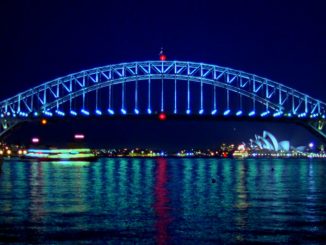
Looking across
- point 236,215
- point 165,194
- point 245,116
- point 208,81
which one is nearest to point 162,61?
point 208,81

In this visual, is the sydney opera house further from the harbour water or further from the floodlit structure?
the harbour water

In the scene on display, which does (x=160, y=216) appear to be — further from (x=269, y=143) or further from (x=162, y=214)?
(x=269, y=143)

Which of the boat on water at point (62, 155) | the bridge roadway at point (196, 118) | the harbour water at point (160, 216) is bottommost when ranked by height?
the harbour water at point (160, 216)

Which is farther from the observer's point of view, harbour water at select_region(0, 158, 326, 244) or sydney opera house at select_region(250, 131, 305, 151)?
sydney opera house at select_region(250, 131, 305, 151)

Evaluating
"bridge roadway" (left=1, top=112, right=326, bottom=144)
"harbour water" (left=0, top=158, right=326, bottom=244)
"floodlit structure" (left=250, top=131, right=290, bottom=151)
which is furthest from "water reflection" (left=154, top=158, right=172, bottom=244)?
"floodlit structure" (left=250, top=131, right=290, bottom=151)

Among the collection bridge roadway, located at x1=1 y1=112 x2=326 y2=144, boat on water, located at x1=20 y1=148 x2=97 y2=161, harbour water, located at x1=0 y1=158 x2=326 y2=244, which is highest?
bridge roadway, located at x1=1 y1=112 x2=326 y2=144

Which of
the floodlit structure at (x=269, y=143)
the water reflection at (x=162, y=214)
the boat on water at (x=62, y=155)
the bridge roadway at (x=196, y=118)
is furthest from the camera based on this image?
the floodlit structure at (x=269, y=143)

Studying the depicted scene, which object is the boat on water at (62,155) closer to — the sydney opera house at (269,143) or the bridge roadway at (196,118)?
the bridge roadway at (196,118)

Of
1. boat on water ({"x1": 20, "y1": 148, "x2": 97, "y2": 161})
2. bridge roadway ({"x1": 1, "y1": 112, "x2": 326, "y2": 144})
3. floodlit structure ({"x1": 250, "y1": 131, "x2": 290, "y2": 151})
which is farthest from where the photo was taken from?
floodlit structure ({"x1": 250, "y1": 131, "x2": 290, "y2": 151})

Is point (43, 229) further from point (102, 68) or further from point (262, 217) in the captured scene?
point (102, 68)

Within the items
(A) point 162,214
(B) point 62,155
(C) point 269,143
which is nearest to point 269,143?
(C) point 269,143

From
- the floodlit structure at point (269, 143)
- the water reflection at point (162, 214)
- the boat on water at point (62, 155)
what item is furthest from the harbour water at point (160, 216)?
the floodlit structure at point (269, 143)
